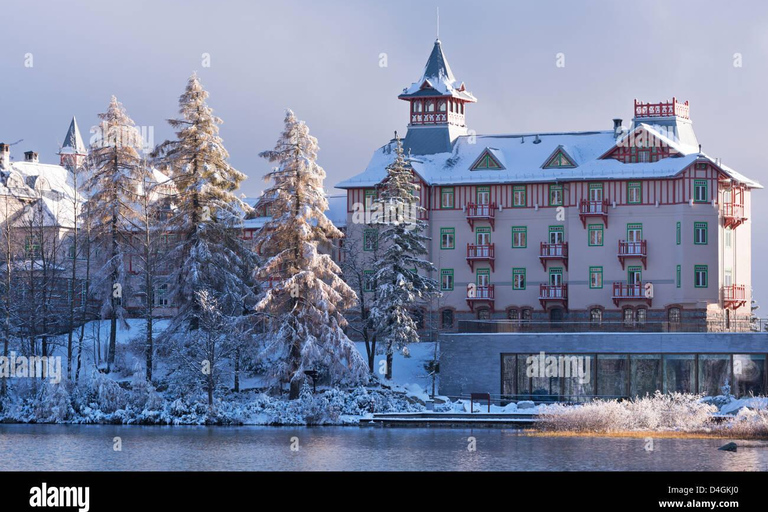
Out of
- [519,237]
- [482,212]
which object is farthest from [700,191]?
[482,212]

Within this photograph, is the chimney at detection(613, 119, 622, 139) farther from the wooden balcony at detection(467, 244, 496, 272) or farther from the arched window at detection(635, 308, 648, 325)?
the arched window at detection(635, 308, 648, 325)

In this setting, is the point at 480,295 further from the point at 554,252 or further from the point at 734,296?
the point at 734,296

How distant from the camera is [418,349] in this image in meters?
73.8

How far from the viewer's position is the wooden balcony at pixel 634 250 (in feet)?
248

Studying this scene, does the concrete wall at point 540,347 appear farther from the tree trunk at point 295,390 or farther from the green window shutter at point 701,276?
the green window shutter at point 701,276

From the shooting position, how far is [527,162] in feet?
261

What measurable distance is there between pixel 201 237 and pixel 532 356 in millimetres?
16303

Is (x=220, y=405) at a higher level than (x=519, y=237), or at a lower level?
lower

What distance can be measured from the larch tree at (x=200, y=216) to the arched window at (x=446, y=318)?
49.8 feet

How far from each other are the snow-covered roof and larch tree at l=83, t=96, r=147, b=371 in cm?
1485

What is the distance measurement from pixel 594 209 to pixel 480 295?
7907 millimetres

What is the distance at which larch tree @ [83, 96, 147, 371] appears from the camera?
69000 mm
